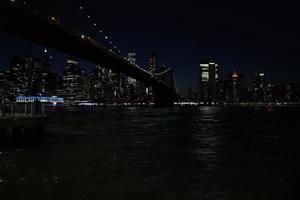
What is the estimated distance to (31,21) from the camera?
35.8m

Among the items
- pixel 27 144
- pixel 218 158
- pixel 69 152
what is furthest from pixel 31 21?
pixel 218 158

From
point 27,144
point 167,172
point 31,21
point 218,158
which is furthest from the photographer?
point 31,21

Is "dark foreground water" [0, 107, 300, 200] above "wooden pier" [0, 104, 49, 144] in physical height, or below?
below

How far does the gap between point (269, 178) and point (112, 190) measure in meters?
5.78

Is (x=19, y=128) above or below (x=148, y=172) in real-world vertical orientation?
above

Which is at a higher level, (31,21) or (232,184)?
(31,21)

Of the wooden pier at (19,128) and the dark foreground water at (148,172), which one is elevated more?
the wooden pier at (19,128)

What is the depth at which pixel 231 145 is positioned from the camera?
25.0m

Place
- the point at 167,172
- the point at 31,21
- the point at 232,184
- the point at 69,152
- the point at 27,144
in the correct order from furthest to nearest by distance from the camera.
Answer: the point at 31,21 → the point at 27,144 → the point at 69,152 → the point at 167,172 → the point at 232,184

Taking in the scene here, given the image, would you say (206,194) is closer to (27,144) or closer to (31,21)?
(27,144)

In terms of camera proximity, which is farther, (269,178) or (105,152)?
(105,152)

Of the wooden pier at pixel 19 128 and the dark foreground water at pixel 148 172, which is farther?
the wooden pier at pixel 19 128

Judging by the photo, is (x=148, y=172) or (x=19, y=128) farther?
(x=19, y=128)

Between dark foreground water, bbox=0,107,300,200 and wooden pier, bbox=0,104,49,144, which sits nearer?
dark foreground water, bbox=0,107,300,200
